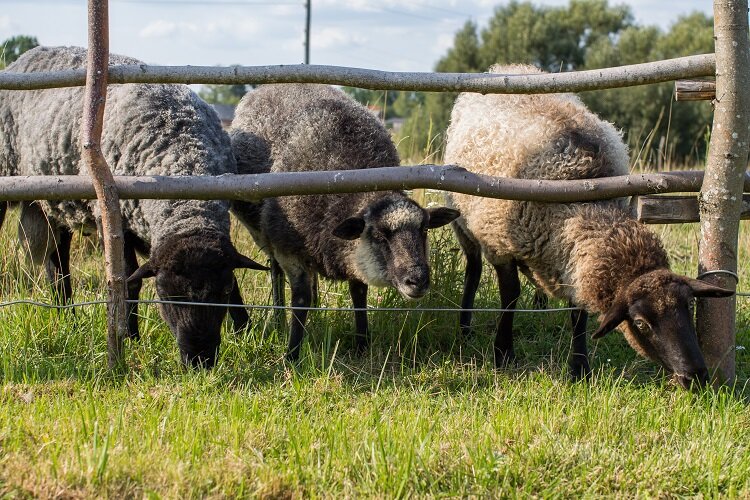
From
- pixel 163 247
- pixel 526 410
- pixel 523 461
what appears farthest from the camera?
pixel 163 247

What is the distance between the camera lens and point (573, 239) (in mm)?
5207

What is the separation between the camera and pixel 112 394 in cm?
456

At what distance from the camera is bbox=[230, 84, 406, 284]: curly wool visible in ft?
19.0

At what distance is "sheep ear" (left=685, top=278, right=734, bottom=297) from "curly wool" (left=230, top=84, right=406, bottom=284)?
193 cm

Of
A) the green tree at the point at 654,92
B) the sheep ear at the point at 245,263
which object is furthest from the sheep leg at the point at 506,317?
the green tree at the point at 654,92

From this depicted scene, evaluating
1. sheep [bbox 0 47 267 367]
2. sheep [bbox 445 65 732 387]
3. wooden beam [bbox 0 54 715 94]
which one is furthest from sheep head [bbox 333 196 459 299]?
wooden beam [bbox 0 54 715 94]

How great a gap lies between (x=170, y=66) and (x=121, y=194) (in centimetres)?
79

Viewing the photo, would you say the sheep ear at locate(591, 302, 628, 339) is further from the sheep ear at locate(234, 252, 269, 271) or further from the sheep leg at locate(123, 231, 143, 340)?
the sheep leg at locate(123, 231, 143, 340)

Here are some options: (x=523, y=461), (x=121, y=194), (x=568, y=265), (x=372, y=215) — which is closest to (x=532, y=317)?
(x=568, y=265)

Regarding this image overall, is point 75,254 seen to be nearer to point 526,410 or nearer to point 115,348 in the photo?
point 115,348

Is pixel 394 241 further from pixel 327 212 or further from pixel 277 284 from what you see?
pixel 277 284

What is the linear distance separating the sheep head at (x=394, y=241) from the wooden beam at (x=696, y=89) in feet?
5.38

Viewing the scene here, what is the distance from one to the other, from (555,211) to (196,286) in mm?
2306

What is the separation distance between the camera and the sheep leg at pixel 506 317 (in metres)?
5.65
